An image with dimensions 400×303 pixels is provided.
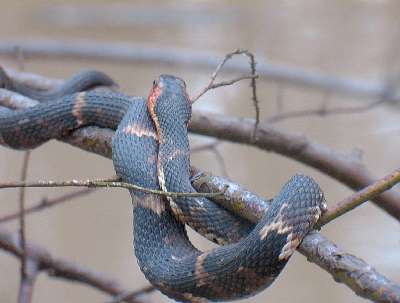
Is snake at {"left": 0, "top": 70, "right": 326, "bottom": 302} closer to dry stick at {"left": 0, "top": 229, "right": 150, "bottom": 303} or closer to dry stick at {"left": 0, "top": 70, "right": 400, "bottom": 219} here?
dry stick at {"left": 0, "top": 70, "right": 400, "bottom": 219}

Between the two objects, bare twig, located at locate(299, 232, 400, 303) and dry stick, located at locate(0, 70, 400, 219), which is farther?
dry stick, located at locate(0, 70, 400, 219)

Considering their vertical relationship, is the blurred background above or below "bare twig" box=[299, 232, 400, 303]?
below

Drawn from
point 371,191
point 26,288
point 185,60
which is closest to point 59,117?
point 26,288

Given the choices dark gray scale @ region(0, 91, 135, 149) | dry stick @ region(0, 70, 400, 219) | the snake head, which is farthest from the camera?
dry stick @ region(0, 70, 400, 219)

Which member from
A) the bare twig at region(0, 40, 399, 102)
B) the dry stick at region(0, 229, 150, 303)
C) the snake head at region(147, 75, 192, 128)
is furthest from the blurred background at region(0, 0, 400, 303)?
the snake head at region(147, 75, 192, 128)

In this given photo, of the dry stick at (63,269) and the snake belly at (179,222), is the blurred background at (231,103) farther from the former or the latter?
the snake belly at (179,222)

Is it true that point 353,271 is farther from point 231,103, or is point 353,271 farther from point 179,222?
point 231,103

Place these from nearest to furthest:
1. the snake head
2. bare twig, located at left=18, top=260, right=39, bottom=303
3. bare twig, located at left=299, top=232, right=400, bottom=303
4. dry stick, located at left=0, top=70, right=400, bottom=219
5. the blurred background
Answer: bare twig, located at left=299, top=232, right=400, bottom=303
the snake head
bare twig, located at left=18, top=260, right=39, bottom=303
dry stick, located at left=0, top=70, right=400, bottom=219
the blurred background

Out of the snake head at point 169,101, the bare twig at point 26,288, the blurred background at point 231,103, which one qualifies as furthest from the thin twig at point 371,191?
the blurred background at point 231,103
